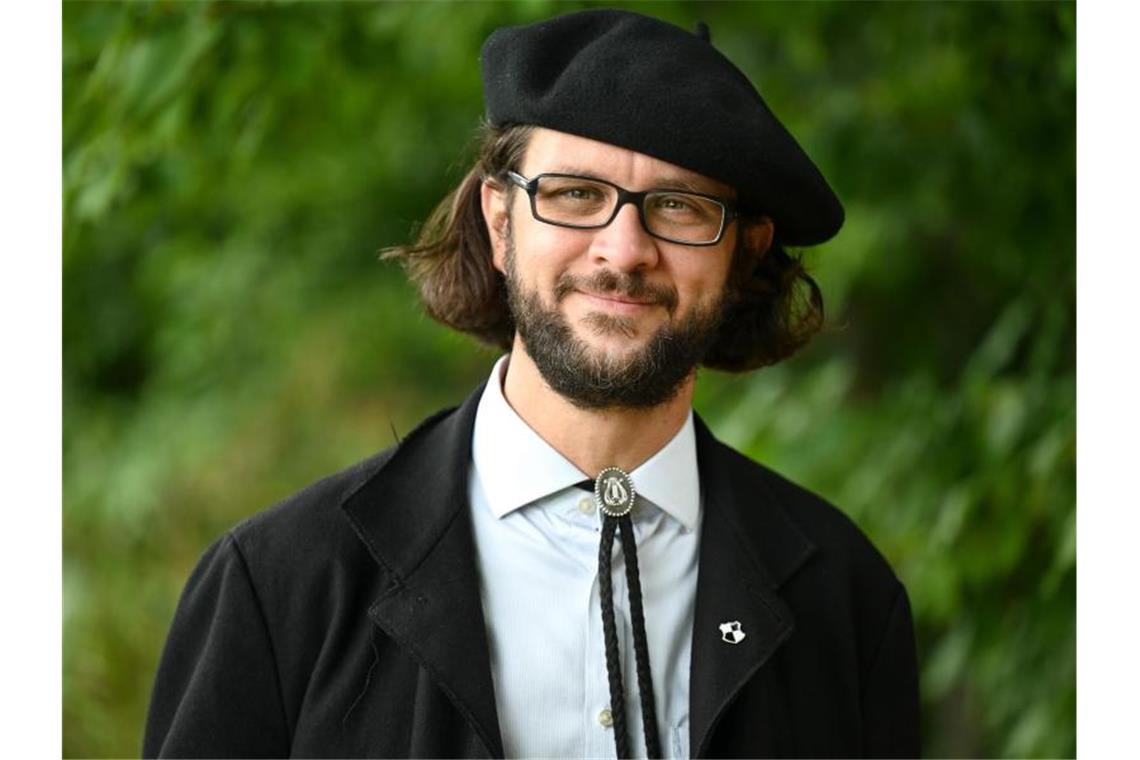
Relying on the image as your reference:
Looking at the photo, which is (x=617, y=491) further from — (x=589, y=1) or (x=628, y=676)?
(x=589, y=1)

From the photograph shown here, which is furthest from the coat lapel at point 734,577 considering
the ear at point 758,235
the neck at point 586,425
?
the ear at point 758,235

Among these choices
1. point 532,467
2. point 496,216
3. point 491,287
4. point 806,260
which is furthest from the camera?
point 806,260

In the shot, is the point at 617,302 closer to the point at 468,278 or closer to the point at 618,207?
the point at 618,207

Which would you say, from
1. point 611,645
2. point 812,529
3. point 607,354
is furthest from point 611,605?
point 812,529

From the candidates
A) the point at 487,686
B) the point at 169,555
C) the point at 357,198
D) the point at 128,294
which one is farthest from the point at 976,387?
the point at 128,294

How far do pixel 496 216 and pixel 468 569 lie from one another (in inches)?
20.8

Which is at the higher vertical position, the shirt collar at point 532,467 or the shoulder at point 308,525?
the shirt collar at point 532,467

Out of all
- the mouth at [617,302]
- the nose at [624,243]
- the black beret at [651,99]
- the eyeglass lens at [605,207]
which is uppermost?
the black beret at [651,99]

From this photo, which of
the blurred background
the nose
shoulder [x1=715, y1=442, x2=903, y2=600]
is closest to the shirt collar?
shoulder [x1=715, y1=442, x2=903, y2=600]

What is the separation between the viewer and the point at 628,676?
181cm

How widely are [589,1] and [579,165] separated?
1098mm

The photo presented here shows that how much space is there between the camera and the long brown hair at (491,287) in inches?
84.4

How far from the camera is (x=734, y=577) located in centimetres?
188

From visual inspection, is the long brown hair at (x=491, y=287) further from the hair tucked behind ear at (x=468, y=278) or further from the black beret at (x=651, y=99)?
the black beret at (x=651, y=99)
